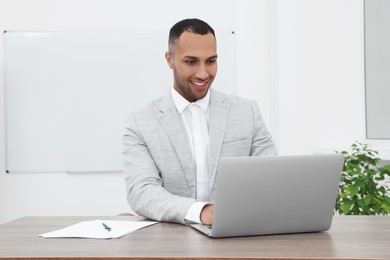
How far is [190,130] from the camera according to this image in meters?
2.38

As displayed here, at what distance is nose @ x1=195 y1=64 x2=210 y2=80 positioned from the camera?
7.26 feet

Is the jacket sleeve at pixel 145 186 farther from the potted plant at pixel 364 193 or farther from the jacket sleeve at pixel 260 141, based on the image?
the potted plant at pixel 364 193

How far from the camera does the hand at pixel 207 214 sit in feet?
5.63

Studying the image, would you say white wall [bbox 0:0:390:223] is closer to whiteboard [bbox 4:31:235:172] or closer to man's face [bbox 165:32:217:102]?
whiteboard [bbox 4:31:235:172]

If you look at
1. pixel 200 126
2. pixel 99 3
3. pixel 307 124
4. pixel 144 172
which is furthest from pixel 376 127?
pixel 99 3

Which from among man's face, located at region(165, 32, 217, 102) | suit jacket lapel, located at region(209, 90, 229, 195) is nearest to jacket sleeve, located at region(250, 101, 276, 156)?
suit jacket lapel, located at region(209, 90, 229, 195)

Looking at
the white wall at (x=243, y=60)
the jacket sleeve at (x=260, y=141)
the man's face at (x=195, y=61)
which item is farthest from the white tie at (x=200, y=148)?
the white wall at (x=243, y=60)

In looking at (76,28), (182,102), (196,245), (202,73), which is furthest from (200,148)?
(76,28)

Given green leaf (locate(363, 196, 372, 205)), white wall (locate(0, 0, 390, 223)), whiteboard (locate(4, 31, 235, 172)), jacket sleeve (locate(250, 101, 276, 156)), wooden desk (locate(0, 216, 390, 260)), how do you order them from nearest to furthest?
wooden desk (locate(0, 216, 390, 260)) < jacket sleeve (locate(250, 101, 276, 156)) < green leaf (locate(363, 196, 372, 205)) < white wall (locate(0, 0, 390, 223)) < whiteboard (locate(4, 31, 235, 172))

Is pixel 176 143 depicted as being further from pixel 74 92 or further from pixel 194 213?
pixel 74 92

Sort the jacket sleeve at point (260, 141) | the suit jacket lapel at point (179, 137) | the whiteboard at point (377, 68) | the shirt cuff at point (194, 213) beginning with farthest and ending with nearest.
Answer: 1. the whiteboard at point (377, 68)
2. the jacket sleeve at point (260, 141)
3. the suit jacket lapel at point (179, 137)
4. the shirt cuff at point (194, 213)

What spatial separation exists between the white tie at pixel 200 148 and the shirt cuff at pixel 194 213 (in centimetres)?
52

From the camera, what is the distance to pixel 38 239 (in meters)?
1.63

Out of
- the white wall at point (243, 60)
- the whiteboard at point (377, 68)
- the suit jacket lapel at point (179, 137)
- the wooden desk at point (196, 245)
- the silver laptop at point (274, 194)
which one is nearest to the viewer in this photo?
→ the wooden desk at point (196, 245)
